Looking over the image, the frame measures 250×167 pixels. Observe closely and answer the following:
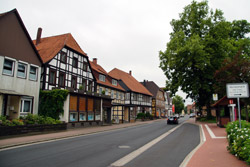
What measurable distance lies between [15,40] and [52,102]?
7158mm

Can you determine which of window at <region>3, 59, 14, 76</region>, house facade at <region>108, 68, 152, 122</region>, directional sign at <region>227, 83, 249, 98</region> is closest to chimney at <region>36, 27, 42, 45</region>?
window at <region>3, 59, 14, 76</region>

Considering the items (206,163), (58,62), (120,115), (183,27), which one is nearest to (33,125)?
(58,62)

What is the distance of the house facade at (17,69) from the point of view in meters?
18.0

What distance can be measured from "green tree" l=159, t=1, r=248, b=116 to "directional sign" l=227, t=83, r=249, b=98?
66.7ft

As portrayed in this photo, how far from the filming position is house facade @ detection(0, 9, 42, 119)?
17984mm

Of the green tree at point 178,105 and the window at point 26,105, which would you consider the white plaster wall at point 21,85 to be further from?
the green tree at point 178,105

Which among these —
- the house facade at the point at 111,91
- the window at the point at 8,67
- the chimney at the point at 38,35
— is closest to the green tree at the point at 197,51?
the house facade at the point at 111,91

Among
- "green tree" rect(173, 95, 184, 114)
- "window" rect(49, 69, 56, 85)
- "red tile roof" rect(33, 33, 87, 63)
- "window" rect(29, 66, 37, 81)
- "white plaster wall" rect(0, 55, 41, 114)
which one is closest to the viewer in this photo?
"white plaster wall" rect(0, 55, 41, 114)

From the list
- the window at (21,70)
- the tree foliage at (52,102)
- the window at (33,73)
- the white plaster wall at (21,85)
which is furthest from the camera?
the tree foliage at (52,102)

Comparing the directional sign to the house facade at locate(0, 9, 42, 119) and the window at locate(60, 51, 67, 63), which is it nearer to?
the house facade at locate(0, 9, 42, 119)

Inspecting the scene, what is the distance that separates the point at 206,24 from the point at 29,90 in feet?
87.7

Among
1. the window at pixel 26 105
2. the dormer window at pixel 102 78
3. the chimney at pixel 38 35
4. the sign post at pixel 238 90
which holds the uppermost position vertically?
the chimney at pixel 38 35

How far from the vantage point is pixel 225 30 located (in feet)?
101

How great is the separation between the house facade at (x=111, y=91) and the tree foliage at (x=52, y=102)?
10.8m
